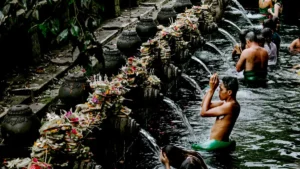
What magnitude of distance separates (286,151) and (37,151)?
15.8ft

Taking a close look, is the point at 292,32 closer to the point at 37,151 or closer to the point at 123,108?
the point at 123,108

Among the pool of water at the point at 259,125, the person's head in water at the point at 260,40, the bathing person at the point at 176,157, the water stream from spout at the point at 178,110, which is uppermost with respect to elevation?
the person's head in water at the point at 260,40

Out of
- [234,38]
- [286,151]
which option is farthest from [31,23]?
[234,38]

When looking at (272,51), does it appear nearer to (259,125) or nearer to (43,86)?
(259,125)

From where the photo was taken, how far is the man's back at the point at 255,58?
39.4ft

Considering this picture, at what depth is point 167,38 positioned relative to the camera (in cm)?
1141

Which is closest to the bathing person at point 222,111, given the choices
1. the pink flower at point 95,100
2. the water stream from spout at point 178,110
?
the water stream from spout at point 178,110

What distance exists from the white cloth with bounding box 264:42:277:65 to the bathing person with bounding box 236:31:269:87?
1.52 metres

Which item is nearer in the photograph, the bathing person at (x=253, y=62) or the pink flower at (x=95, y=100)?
the pink flower at (x=95, y=100)

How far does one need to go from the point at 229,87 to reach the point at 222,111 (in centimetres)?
43

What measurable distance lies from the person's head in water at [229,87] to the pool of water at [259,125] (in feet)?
3.44

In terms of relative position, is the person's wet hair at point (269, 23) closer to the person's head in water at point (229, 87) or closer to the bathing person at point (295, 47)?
the bathing person at point (295, 47)

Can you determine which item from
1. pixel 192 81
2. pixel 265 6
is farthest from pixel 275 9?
pixel 192 81

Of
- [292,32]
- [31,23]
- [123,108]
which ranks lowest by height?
[292,32]
